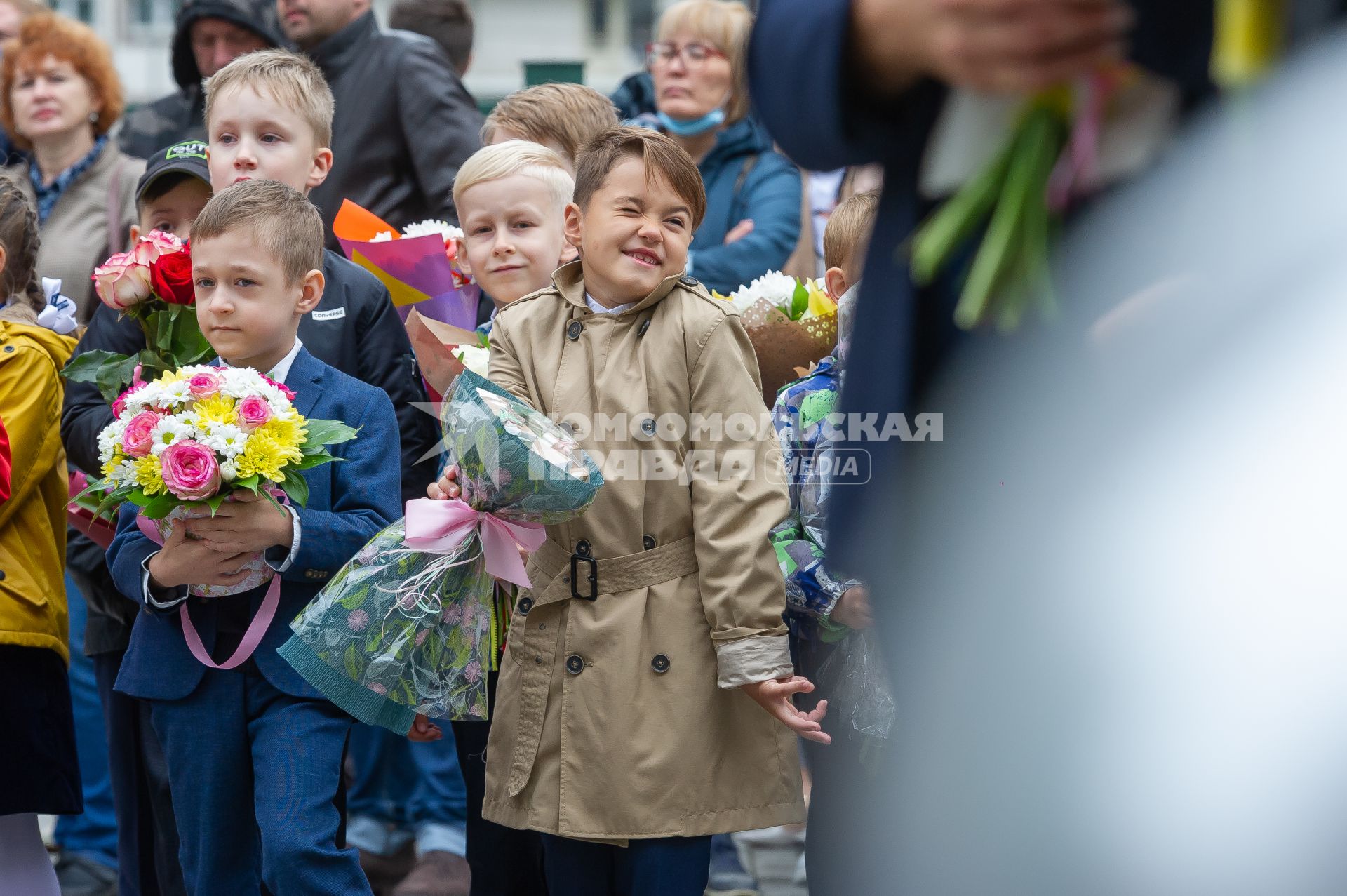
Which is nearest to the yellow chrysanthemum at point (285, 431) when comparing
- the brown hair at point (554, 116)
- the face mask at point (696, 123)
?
the brown hair at point (554, 116)

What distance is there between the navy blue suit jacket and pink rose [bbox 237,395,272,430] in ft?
0.92

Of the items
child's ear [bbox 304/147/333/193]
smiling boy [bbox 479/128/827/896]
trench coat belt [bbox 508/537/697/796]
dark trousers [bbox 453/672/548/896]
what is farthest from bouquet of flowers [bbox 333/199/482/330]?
trench coat belt [bbox 508/537/697/796]

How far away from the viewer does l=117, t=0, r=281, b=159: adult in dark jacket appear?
512 cm

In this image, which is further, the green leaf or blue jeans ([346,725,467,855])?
blue jeans ([346,725,467,855])

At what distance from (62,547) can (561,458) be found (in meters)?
1.84

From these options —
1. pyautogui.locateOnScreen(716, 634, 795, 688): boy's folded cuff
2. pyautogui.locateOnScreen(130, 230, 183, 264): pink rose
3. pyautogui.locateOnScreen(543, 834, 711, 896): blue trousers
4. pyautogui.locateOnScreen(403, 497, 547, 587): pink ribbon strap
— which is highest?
pyautogui.locateOnScreen(130, 230, 183, 264): pink rose

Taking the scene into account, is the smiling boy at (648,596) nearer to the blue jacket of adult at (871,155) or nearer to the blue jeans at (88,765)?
the blue jacket of adult at (871,155)

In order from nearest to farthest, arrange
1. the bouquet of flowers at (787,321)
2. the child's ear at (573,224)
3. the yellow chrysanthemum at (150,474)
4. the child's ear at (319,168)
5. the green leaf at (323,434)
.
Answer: the yellow chrysanthemum at (150,474)
the green leaf at (323,434)
the child's ear at (573,224)
the bouquet of flowers at (787,321)
the child's ear at (319,168)

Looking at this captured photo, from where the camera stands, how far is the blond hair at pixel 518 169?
380 cm

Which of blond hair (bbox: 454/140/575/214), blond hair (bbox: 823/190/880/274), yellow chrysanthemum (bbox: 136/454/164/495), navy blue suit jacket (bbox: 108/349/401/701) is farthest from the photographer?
blond hair (bbox: 454/140/575/214)

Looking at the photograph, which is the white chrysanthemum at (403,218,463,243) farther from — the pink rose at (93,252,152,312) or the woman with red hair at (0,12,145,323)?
the woman with red hair at (0,12,145,323)

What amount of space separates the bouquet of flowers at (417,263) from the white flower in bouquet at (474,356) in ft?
1.45

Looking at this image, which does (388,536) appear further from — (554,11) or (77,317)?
(554,11)

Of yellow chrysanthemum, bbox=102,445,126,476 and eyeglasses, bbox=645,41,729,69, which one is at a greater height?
eyeglasses, bbox=645,41,729,69
